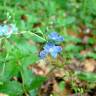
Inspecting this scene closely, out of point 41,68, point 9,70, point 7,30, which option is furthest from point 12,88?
point 41,68

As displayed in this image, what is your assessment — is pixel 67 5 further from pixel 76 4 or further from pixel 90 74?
pixel 90 74

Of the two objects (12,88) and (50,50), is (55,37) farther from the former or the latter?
(12,88)

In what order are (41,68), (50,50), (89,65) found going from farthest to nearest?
(89,65) → (41,68) → (50,50)

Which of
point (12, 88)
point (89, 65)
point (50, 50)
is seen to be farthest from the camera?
point (89, 65)

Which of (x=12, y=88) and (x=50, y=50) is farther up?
(x=50, y=50)

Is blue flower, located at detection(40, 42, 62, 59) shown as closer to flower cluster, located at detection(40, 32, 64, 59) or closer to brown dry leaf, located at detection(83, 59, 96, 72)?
flower cluster, located at detection(40, 32, 64, 59)

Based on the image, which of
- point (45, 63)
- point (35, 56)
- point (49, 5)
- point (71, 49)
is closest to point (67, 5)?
point (49, 5)

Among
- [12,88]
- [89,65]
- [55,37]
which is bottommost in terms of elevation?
[12,88]

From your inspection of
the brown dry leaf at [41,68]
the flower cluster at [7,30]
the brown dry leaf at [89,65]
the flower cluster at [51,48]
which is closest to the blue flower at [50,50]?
the flower cluster at [51,48]
